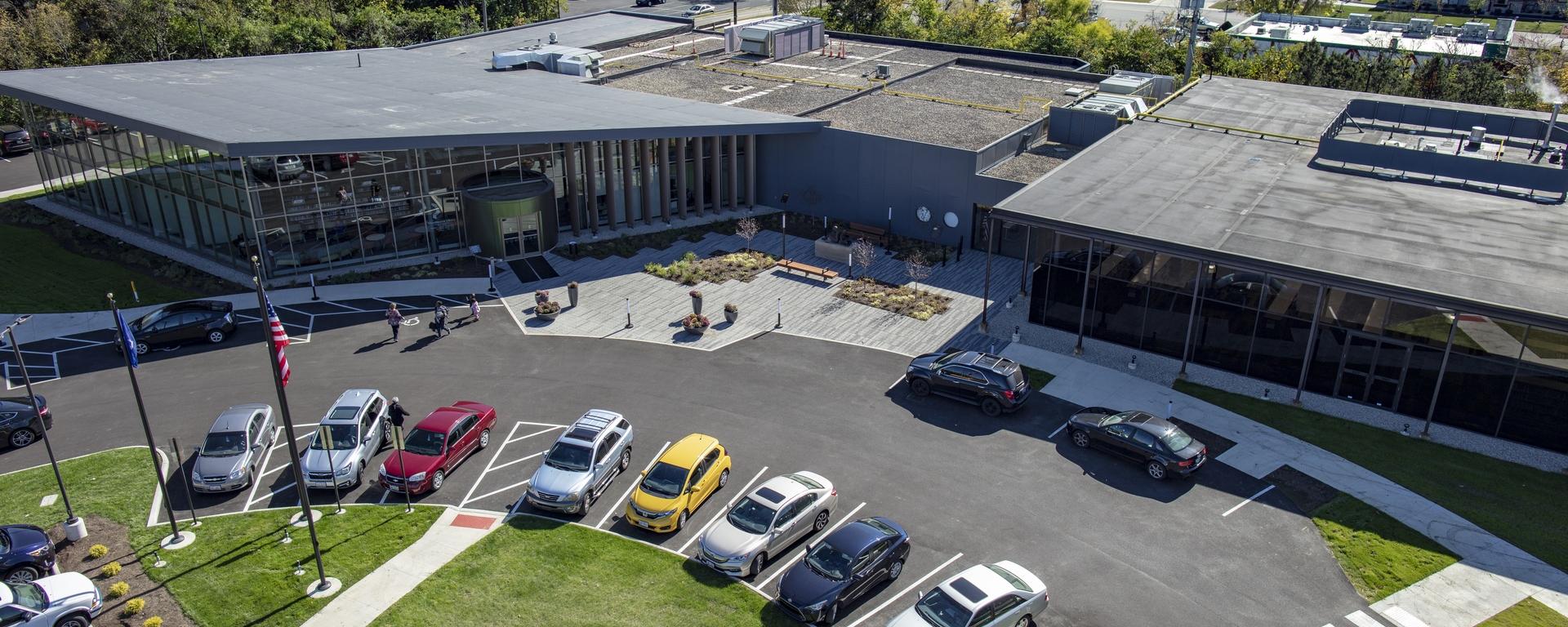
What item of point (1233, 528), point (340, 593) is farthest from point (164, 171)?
point (1233, 528)

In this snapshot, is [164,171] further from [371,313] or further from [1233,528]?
[1233,528]

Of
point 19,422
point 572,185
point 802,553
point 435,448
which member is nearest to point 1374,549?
point 802,553

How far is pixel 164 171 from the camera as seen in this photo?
141 feet

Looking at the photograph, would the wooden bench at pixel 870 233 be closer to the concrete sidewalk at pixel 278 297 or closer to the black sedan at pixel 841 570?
the concrete sidewalk at pixel 278 297

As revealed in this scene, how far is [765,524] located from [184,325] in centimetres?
2444

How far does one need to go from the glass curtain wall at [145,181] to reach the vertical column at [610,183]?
1519 centimetres

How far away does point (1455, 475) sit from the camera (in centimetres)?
2758

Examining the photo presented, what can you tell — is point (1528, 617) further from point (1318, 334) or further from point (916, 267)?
point (916, 267)

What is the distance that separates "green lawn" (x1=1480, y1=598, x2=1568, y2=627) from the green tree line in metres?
44.9

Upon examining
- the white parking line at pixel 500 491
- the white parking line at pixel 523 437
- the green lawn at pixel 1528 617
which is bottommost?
the green lawn at pixel 1528 617

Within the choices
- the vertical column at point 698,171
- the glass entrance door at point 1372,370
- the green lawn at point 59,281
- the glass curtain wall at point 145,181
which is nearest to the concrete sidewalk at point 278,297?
the green lawn at point 59,281

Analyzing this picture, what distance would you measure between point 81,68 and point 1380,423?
61558 millimetres

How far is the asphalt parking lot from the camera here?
2334 centimetres

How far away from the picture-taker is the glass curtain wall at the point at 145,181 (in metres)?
40.9
